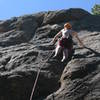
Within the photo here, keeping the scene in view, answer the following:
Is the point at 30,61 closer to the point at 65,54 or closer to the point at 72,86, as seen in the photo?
the point at 65,54

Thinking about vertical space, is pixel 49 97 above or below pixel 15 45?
below

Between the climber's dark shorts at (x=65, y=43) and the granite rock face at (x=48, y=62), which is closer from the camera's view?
the granite rock face at (x=48, y=62)

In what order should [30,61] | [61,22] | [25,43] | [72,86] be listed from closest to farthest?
1. [72,86]
2. [30,61]
3. [25,43]
4. [61,22]

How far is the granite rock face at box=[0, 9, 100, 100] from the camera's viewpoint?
14.4 m

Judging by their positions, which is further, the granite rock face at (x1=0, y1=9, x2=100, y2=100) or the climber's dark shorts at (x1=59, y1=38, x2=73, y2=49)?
the climber's dark shorts at (x1=59, y1=38, x2=73, y2=49)

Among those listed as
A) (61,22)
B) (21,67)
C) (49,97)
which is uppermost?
(61,22)

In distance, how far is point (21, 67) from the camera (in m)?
16.2

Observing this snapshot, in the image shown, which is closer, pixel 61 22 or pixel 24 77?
pixel 24 77

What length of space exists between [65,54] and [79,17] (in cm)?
531

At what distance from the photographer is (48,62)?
16.3 m

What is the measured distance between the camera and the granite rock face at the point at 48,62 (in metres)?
14.4

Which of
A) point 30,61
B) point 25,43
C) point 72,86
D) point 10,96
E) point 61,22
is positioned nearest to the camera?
point 72,86

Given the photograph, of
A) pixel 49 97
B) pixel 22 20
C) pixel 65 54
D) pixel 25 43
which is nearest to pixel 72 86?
pixel 49 97

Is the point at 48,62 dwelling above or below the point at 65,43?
below
